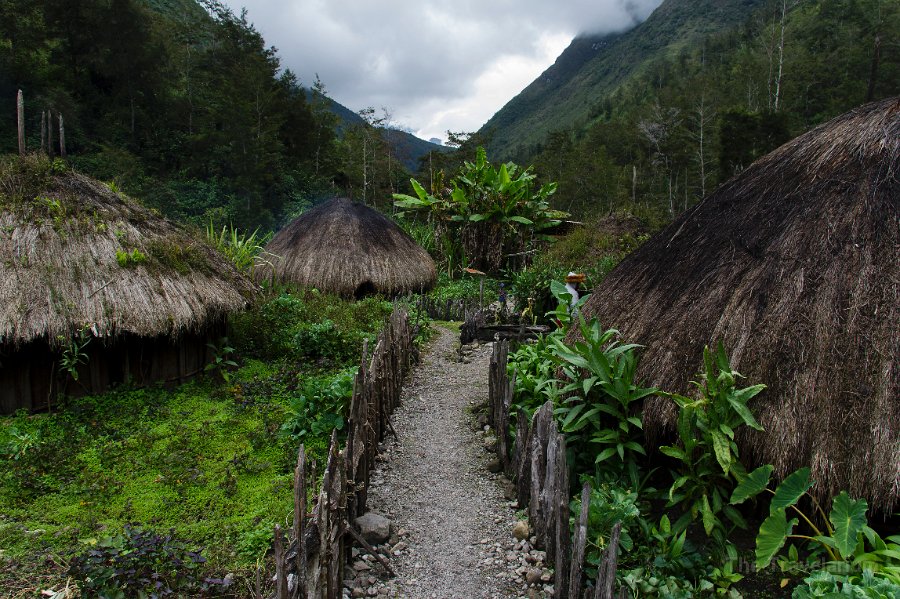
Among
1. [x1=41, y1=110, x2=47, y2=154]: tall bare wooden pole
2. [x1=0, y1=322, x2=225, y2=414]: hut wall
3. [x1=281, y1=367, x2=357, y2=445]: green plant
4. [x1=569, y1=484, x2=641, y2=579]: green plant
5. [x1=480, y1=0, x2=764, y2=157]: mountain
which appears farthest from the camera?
[x1=480, y1=0, x2=764, y2=157]: mountain

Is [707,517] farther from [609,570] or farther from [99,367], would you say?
[99,367]

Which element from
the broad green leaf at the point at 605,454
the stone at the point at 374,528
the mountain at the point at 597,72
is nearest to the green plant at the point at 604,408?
the broad green leaf at the point at 605,454

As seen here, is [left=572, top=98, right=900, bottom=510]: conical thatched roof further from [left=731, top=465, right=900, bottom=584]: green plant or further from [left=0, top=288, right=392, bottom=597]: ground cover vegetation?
[left=0, top=288, right=392, bottom=597]: ground cover vegetation

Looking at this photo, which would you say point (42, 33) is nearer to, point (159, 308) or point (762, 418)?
point (159, 308)

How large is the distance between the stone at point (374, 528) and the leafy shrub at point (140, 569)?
1008 millimetres

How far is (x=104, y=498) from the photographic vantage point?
4.39 m

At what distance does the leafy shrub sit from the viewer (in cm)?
301

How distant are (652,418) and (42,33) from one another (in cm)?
2475

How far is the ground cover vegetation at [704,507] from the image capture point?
2918 mm

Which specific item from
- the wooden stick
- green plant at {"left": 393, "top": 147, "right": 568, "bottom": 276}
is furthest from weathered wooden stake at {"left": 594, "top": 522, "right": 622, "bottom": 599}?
green plant at {"left": 393, "top": 147, "right": 568, "bottom": 276}

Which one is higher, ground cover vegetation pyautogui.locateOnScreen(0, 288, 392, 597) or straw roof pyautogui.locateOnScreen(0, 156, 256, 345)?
straw roof pyautogui.locateOnScreen(0, 156, 256, 345)

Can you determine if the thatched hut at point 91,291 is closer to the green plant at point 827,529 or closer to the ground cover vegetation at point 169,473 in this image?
the ground cover vegetation at point 169,473

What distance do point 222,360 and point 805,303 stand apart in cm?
677

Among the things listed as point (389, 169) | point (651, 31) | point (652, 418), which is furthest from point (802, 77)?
point (651, 31)
